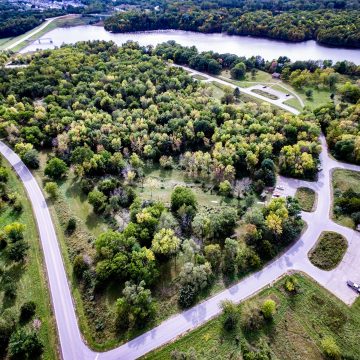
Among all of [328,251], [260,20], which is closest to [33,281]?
[328,251]

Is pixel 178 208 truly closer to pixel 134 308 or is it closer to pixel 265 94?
pixel 134 308

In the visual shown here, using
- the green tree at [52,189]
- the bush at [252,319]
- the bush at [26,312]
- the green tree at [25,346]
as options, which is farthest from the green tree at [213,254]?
the green tree at [52,189]

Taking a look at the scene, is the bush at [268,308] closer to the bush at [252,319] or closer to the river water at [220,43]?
the bush at [252,319]

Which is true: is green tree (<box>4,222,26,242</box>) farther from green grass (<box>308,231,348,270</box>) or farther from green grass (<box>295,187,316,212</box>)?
green grass (<box>295,187,316,212</box>)

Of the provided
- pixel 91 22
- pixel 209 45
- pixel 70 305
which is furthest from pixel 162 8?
pixel 70 305

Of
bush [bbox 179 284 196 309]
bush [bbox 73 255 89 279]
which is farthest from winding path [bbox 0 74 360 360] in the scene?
bush [bbox 73 255 89 279]
